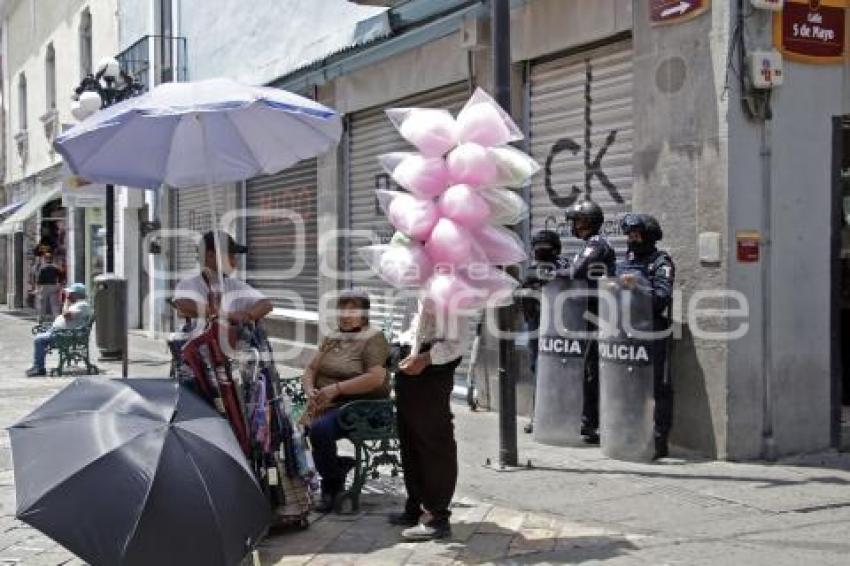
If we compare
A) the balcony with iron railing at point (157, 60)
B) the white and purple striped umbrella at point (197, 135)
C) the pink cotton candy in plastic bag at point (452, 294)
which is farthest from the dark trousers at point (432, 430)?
the balcony with iron railing at point (157, 60)

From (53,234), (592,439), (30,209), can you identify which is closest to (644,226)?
(592,439)

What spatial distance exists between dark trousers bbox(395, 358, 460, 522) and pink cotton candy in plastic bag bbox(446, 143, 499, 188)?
3.15 ft

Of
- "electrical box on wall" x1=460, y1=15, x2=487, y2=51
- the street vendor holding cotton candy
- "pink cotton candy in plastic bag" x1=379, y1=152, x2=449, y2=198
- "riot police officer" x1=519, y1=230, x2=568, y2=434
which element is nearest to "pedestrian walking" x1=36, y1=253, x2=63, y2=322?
"electrical box on wall" x1=460, y1=15, x2=487, y2=51

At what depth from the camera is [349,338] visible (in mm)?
6160

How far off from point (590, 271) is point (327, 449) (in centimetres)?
264

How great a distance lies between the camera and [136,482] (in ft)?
12.3

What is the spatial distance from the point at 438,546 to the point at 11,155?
30.1m

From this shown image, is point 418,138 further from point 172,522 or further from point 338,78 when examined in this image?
point 338,78

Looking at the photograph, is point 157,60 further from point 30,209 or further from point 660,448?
point 660,448

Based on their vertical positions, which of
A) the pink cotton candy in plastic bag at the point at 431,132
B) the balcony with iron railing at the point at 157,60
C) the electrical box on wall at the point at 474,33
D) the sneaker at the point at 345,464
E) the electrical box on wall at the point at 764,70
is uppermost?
the balcony with iron railing at the point at 157,60

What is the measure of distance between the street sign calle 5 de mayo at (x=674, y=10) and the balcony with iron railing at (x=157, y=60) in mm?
11864

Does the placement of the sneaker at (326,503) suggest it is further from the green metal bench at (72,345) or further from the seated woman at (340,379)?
the green metal bench at (72,345)

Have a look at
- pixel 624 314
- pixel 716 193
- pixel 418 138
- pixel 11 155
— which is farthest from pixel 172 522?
pixel 11 155

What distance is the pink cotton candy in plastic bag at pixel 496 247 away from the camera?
17.0ft
